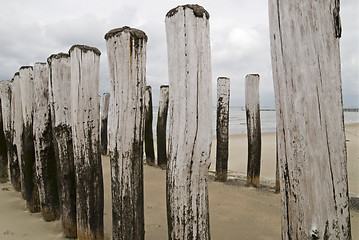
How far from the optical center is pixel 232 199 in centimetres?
462

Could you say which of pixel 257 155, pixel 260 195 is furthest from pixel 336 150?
pixel 257 155

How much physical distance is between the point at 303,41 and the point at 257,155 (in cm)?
438

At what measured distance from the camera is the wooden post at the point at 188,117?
2.00m

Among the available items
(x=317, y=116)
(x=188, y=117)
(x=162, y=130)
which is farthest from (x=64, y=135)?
(x=162, y=130)

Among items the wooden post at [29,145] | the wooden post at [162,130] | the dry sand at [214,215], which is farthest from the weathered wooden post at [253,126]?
the wooden post at [29,145]

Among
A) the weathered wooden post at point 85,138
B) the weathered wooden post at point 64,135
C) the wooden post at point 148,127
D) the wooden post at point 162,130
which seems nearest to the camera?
the weathered wooden post at point 85,138

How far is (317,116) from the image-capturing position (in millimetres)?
1392

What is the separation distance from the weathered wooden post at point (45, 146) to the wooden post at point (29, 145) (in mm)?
454

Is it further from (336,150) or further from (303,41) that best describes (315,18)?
(336,150)

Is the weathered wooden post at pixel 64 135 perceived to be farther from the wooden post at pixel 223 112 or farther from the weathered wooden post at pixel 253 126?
the weathered wooden post at pixel 253 126

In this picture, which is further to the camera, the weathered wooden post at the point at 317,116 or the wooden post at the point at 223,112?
the wooden post at the point at 223,112

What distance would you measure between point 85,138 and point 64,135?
1.41ft

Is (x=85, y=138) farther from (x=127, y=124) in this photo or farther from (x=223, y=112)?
(x=223, y=112)

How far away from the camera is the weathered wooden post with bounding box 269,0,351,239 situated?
1384mm
